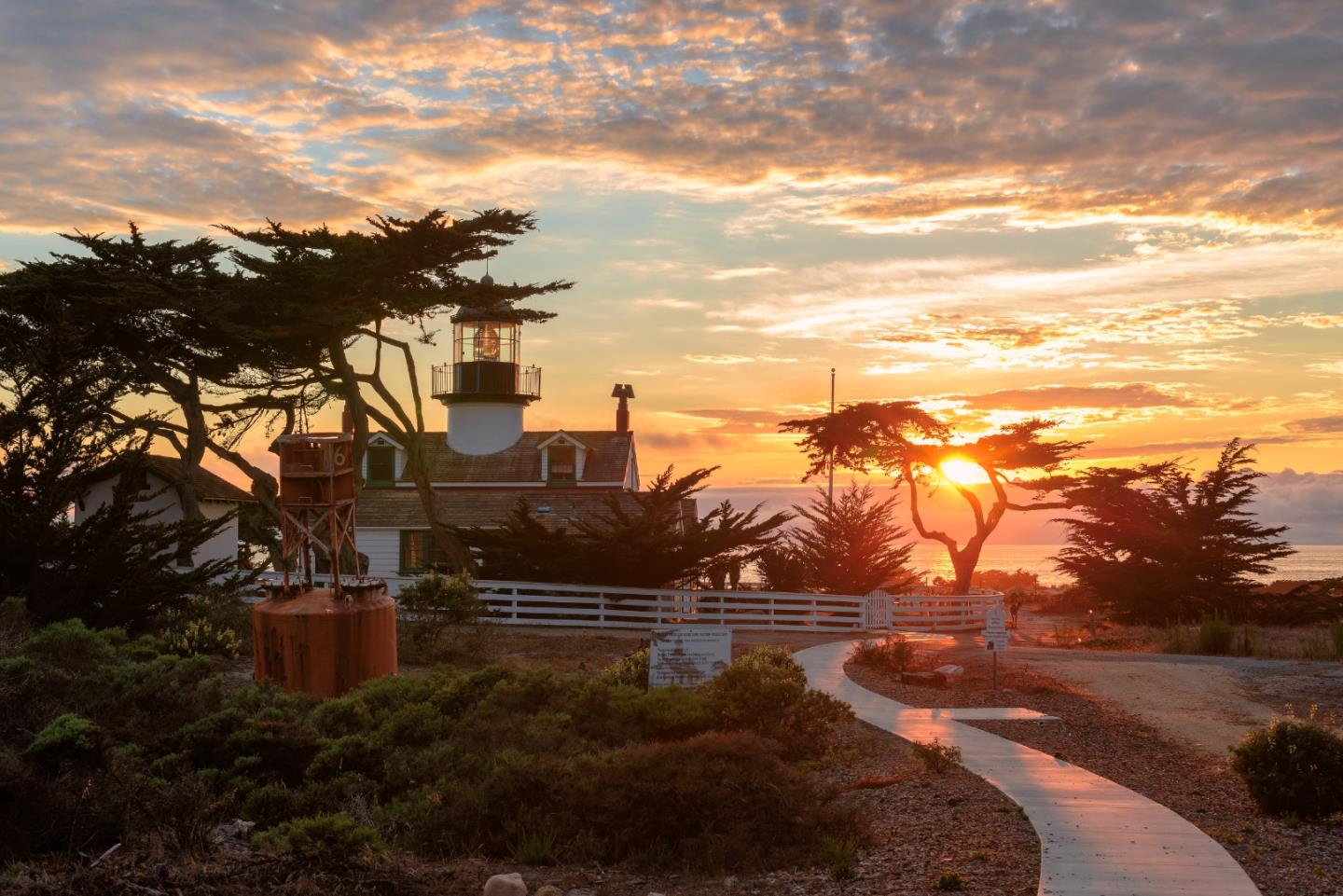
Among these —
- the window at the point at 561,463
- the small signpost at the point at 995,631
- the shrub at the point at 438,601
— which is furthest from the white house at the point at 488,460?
the small signpost at the point at 995,631

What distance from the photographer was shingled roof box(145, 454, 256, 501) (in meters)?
35.3

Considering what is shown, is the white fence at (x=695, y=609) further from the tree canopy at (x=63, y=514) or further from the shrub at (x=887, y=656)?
the tree canopy at (x=63, y=514)

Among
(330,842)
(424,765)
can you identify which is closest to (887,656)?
(424,765)

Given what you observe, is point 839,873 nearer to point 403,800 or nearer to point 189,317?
point 403,800

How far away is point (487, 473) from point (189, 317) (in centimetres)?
1437

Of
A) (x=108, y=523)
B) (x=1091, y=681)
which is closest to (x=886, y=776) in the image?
(x=1091, y=681)

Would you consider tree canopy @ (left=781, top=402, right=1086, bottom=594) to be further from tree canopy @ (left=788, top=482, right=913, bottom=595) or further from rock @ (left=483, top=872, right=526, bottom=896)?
rock @ (left=483, top=872, right=526, bottom=896)

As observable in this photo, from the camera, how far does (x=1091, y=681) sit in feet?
69.3

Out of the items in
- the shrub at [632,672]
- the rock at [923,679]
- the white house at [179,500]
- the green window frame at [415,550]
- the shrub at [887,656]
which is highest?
the white house at [179,500]

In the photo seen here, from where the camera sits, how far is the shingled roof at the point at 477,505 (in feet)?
136

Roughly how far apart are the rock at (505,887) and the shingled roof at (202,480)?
28346 millimetres

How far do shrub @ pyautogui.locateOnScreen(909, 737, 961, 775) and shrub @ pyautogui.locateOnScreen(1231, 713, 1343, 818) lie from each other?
2.72 metres

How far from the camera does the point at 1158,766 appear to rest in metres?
13.4

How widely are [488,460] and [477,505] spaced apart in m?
3.16
